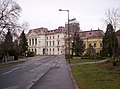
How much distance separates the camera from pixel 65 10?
146 ft

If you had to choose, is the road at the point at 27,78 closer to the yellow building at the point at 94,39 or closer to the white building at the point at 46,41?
the yellow building at the point at 94,39

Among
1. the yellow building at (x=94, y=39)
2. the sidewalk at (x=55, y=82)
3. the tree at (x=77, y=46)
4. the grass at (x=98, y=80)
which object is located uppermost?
the yellow building at (x=94, y=39)

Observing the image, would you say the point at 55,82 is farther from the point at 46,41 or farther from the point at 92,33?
the point at 46,41

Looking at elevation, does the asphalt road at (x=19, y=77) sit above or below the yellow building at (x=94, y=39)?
below

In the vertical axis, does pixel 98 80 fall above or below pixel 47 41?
below

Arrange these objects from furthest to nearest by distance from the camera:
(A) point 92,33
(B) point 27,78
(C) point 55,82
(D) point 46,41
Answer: (D) point 46,41
(A) point 92,33
(B) point 27,78
(C) point 55,82

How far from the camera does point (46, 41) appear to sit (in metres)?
151

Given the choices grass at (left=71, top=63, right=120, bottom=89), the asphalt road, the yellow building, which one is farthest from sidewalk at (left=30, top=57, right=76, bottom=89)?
the yellow building

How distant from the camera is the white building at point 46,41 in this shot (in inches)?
5571

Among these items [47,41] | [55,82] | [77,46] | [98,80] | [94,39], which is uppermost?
[47,41]

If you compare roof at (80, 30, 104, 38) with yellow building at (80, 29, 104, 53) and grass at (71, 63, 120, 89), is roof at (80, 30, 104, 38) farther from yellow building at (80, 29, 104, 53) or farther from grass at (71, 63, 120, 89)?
grass at (71, 63, 120, 89)

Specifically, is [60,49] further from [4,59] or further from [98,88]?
[98,88]

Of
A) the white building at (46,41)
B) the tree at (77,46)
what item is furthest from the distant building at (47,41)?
the tree at (77,46)

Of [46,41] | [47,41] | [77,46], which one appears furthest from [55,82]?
[46,41]
